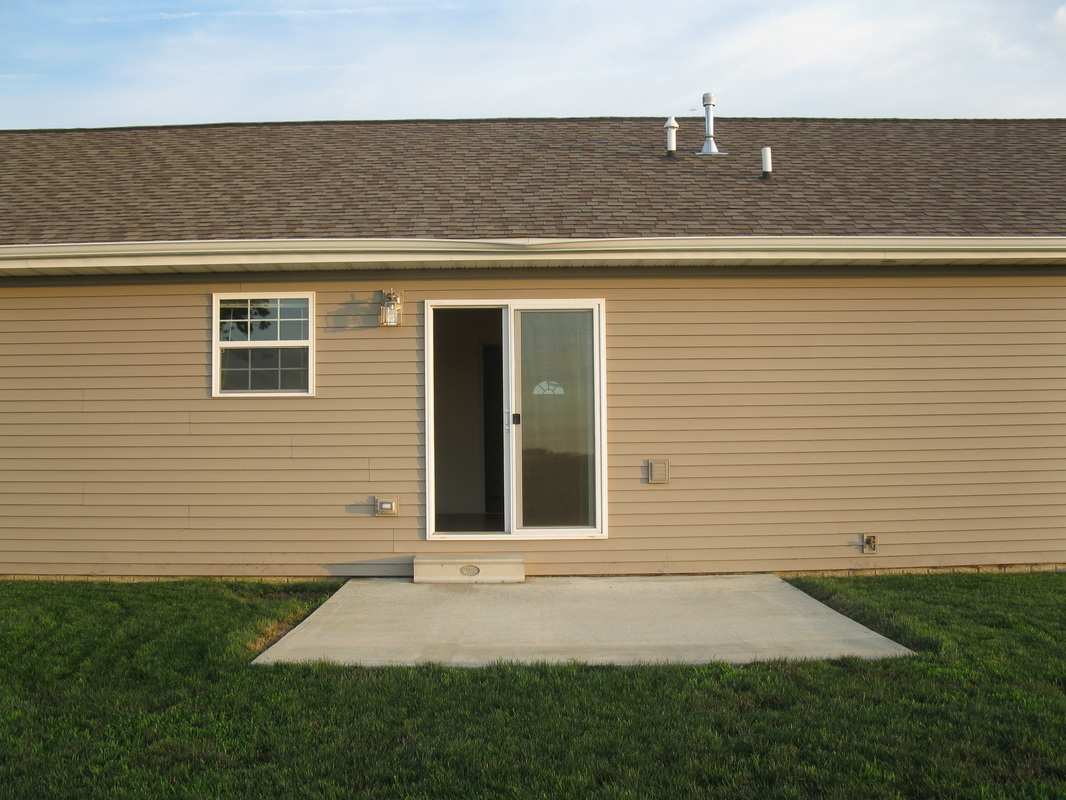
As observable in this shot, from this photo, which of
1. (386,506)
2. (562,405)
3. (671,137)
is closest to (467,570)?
(386,506)

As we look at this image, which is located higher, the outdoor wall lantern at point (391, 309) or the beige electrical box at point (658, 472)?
the outdoor wall lantern at point (391, 309)

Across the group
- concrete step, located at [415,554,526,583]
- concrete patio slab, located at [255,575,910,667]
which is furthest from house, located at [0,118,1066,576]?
concrete patio slab, located at [255,575,910,667]

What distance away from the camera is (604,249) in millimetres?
6273

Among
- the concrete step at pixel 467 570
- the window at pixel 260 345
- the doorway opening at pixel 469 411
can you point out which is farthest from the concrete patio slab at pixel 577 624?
the doorway opening at pixel 469 411

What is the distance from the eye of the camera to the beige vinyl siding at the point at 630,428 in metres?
6.59

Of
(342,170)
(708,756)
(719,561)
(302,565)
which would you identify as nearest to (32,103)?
(342,170)

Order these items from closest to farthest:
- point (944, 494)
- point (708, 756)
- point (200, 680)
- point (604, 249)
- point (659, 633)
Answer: point (708, 756)
point (200, 680)
point (659, 633)
point (604, 249)
point (944, 494)

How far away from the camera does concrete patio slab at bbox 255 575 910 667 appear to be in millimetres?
4543

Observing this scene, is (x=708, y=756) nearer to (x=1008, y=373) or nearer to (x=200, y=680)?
(x=200, y=680)

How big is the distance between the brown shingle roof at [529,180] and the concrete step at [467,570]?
7.80ft

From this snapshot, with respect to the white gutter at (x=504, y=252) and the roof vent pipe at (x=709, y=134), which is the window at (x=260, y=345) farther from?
the roof vent pipe at (x=709, y=134)

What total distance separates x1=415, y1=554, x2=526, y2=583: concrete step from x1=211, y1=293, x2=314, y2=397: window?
5.31 ft

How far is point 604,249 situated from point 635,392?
110 cm

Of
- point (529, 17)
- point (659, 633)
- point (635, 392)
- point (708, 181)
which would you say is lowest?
point (659, 633)
